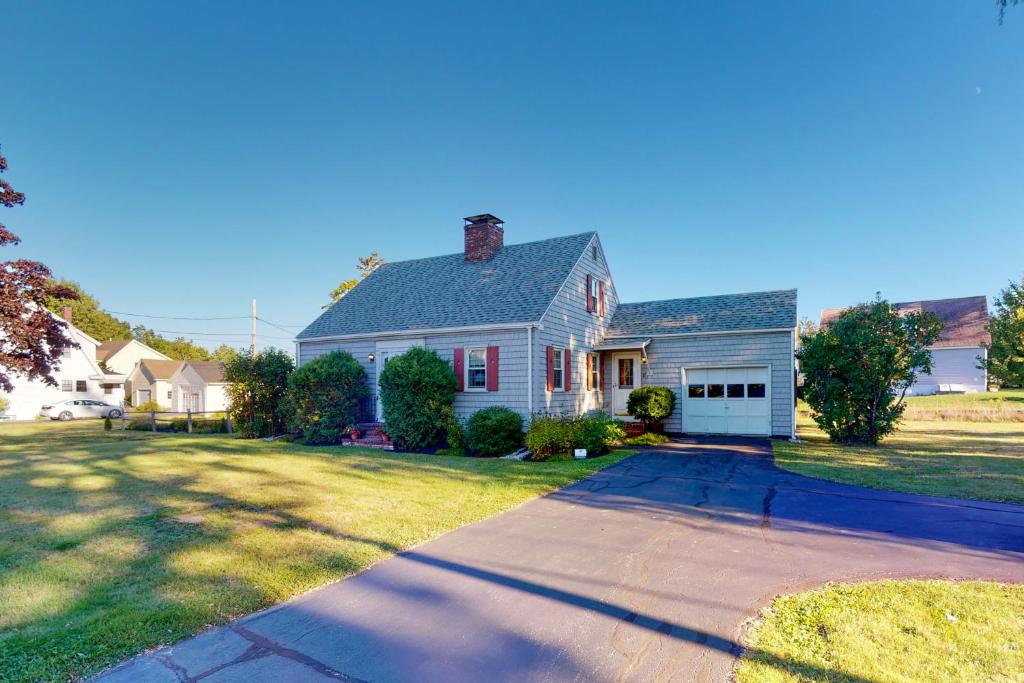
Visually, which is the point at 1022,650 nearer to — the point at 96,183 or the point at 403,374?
the point at 403,374

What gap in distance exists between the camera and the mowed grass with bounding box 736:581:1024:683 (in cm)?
304

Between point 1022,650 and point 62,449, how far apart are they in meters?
20.7

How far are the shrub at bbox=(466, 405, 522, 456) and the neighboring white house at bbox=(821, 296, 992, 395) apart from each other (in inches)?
1235

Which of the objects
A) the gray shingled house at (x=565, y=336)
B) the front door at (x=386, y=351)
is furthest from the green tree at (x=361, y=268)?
the front door at (x=386, y=351)

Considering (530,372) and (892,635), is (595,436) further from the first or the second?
(892,635)

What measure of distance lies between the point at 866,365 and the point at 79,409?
4201 cm

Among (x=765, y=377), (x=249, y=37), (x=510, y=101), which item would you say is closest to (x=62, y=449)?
(x=249, y=37)

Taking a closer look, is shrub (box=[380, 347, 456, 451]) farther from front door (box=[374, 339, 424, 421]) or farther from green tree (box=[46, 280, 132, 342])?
green tree (box=[46, 280, 132, 342])

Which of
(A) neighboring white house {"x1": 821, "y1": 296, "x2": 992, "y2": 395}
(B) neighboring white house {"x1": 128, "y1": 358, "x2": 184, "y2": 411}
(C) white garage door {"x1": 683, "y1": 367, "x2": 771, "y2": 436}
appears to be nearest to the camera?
(C) white garage door {"x1": 683, "y1": 367, "x2": 771, "y2": 436}

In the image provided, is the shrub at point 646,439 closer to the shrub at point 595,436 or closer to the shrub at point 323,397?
the shrub at point 595,436

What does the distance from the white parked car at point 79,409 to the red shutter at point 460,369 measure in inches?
1026

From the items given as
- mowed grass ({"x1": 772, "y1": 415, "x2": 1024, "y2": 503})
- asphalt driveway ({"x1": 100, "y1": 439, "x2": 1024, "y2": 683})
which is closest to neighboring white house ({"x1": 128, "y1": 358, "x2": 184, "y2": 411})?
asphalt driveway ({"x1": 100, "y1": 439, "x2": 1024, "y2": 683})

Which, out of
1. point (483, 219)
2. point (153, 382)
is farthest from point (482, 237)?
point (153, 382)

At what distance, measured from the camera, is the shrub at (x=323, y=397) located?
1625cm
